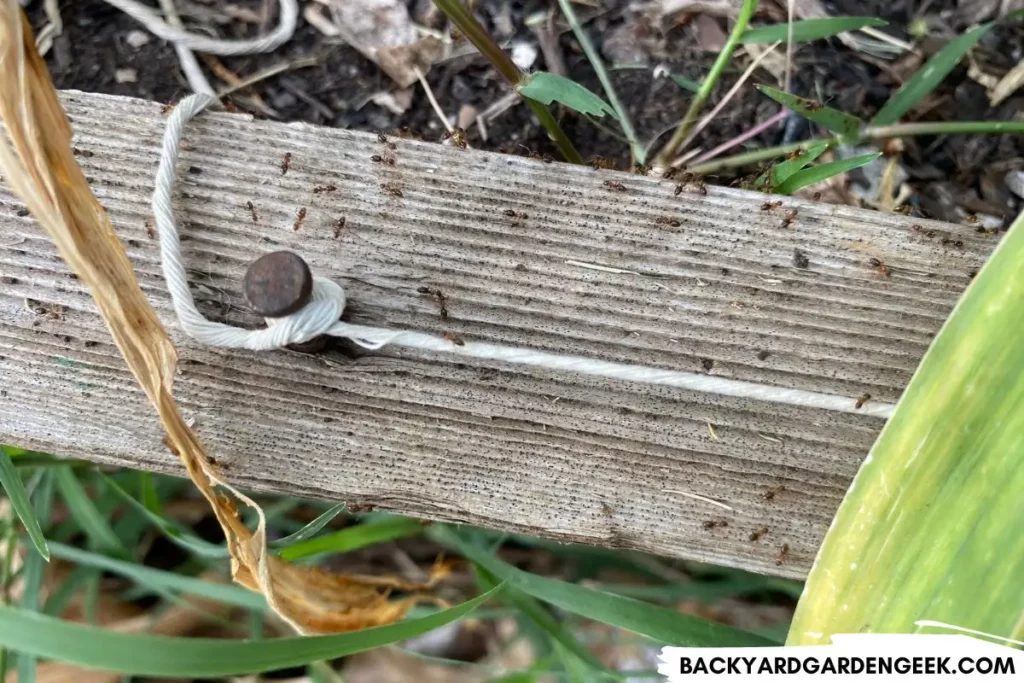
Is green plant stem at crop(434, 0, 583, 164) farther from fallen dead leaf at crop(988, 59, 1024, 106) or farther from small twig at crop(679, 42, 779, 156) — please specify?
fallen dead leaf at crop(988, 59, 1024, 106)

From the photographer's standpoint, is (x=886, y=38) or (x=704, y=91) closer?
(x=704, y=91)

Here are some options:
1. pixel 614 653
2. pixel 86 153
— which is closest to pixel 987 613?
pixel 614 653

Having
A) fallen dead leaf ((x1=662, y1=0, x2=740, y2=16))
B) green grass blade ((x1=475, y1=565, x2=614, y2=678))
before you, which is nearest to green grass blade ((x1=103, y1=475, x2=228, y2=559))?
green grass blade ((x1=475, y1=565, x2=614, y2=678))

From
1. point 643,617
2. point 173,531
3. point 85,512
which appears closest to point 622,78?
point 643,617

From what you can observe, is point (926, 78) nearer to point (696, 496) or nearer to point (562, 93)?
point (562, 93)

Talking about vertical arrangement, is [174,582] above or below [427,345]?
below

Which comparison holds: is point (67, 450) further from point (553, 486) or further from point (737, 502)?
point (737, 502)
